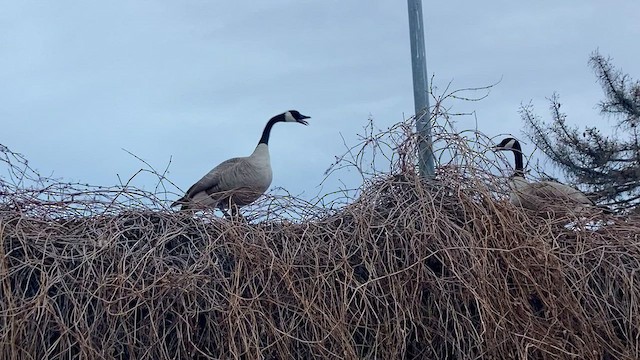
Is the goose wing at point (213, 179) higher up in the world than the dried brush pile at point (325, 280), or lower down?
higher up

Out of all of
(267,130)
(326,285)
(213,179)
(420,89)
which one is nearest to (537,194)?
(420,89)

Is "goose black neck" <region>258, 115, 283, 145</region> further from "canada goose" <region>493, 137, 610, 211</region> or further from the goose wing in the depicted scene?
"canada goose" <region>493, 137, 610, 211</region>

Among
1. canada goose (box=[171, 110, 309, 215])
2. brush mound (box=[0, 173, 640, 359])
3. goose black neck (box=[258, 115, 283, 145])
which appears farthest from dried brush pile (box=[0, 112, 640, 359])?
goose black neck (box=[258, 115, 283, 145])

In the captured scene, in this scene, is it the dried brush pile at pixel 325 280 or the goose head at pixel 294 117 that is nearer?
the dried brush pile at pixel 325 280

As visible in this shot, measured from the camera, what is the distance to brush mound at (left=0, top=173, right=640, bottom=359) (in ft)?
13.5

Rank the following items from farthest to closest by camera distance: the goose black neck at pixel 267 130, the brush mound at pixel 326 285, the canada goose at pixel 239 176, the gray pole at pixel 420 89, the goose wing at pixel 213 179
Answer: the goose black neck at pixel 267 130, the goose wing at pixel 213 179, the canada goose at pixel 239 176, the gray pole at pixel 420 89, the brush mound at pixel 326 285

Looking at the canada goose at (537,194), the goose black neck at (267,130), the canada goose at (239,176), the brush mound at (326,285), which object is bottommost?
the brush mound at (326,285)

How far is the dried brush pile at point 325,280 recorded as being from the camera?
162 inches

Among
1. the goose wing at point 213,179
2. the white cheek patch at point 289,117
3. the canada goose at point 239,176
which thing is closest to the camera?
the canada goose at point 239,176

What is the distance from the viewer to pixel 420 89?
5.25m

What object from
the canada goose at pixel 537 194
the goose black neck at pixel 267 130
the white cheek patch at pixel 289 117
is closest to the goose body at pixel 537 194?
the canada goose at pixel 537 194

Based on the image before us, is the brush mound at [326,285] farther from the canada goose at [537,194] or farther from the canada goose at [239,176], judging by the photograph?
the canada goose at [239,176]

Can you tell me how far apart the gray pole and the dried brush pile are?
0.38 ft

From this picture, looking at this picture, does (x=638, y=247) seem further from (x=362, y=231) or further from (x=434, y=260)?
(x=362, y=231)
